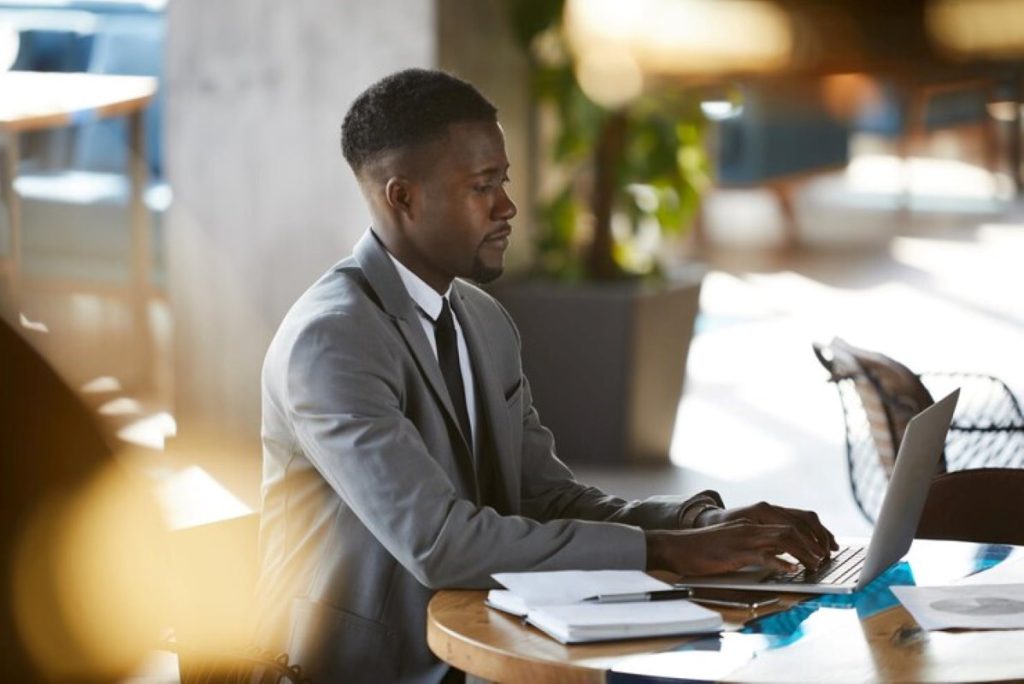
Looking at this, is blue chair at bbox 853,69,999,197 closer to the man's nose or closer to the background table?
the background table

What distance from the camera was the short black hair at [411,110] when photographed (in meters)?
2.48

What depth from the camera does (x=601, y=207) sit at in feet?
19.7

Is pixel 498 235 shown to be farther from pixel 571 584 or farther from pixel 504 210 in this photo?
pixel 571 584

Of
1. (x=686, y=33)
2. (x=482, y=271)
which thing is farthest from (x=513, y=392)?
(x=686, y=33)

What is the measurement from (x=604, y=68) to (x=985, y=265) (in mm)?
2646

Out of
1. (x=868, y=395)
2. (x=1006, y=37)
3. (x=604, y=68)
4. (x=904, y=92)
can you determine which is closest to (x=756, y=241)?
(x=904, y=92)

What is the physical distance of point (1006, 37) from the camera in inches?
296

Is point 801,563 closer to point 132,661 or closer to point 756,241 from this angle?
point 132,661

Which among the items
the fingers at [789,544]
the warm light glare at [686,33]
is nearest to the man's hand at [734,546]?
the fingers at [789,544]

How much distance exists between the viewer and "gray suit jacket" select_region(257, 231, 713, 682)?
2182 millimetres

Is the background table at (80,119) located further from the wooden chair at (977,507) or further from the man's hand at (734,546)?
the man's hand at (734,546)

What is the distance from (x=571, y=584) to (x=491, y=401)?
0.53 meters

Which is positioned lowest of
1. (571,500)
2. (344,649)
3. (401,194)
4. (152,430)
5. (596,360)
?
(152,430)

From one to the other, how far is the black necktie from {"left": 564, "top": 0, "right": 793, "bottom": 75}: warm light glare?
3599 mm
